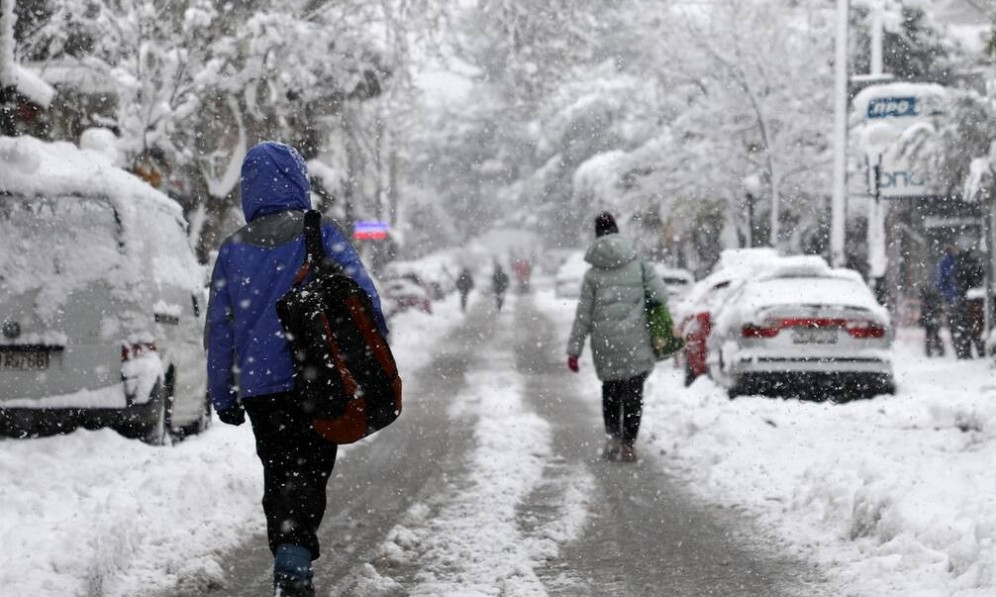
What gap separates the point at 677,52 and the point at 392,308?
9.74 m

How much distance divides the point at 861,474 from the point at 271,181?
3.85 metres

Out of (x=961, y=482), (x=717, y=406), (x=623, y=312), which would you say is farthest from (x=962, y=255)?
(x=961, y=482)

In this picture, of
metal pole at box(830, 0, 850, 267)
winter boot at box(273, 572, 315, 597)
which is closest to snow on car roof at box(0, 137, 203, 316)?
winter boot at box(273, 572, 315, 597)

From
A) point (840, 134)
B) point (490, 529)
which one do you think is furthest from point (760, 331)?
point (840, 134)

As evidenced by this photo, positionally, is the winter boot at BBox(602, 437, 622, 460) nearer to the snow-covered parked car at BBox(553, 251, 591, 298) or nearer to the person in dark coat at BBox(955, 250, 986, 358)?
the person in dark coat at BBox(955, 250, 986, 358)

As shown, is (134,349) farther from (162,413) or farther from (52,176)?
(52,176)

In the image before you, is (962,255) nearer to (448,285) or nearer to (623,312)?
(623,312)

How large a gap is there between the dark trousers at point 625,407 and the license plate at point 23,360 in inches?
157

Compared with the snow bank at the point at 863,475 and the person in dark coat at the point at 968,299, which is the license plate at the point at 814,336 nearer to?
the snow bank at the point at 863,475

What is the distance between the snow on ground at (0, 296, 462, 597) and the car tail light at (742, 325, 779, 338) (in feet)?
18.4

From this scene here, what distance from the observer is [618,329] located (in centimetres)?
927

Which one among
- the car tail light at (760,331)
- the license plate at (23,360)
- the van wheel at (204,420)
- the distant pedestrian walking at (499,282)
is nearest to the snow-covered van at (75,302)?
the license plate at (23,360)

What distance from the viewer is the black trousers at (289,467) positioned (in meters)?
4.38

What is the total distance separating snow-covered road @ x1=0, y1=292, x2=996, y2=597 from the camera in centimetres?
529
